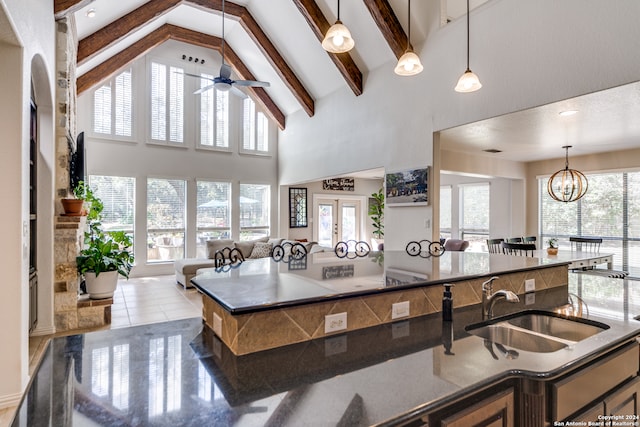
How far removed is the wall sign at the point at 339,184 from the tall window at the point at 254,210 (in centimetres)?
159

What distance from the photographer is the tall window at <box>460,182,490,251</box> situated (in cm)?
764

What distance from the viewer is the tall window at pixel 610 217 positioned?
5.80 meters

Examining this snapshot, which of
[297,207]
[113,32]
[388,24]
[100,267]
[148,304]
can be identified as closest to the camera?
[100,267]

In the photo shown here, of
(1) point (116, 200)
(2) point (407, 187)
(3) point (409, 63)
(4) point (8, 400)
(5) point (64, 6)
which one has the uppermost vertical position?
(5) point (64, 6)

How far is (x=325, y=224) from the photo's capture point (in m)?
9.75

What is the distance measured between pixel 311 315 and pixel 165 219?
7307 millimetres

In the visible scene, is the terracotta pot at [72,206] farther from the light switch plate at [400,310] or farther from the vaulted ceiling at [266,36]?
the light switch plate at [400,310]

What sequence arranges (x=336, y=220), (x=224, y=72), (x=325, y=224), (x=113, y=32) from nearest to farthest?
(x=224, y=72)
(x=113, y=32)
(x=325, y=224)
(x=336, y=220)

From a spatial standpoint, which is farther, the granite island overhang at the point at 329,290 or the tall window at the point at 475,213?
the tall window at the point at 475,213

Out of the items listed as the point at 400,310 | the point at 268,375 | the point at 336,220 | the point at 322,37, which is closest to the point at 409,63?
the point at 400,310

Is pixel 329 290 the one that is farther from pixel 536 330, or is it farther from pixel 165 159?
pixel 165 159

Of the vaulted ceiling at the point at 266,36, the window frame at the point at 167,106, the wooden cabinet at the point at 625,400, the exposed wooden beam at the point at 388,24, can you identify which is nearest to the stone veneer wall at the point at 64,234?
the vaulted ceiling at the point at 266,36

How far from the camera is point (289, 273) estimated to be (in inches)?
78.7

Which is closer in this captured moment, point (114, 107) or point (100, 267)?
point (100, 267)
